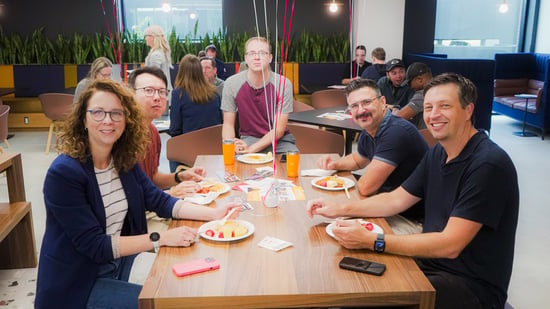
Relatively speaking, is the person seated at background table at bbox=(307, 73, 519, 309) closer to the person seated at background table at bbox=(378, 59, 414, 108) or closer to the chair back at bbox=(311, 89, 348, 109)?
the person seated at background table at bbox=(378, 59, 414, 108)

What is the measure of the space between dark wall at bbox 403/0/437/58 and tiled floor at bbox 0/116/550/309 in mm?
2231

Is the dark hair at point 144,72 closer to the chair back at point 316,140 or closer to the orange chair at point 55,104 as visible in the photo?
the chair back at point 316,140

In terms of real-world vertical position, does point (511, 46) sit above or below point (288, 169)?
above

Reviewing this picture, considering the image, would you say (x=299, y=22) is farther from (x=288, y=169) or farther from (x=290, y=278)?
(x=290, y=278)

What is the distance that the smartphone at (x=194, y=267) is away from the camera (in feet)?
5.23

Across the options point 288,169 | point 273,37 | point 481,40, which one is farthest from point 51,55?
point 481,40

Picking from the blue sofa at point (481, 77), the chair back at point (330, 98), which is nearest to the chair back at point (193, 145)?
the chair back at point (330, 98)

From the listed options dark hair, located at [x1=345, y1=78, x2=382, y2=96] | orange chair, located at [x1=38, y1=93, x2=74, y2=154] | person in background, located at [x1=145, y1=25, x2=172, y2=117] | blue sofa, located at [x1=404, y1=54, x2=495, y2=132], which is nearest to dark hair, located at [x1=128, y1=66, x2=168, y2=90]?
dark hair, located at [x1=345, y1=78, x2=382, y2=96]

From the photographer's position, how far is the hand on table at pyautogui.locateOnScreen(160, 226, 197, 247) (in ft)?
5.90

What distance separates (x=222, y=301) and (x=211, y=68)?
4.44 meters

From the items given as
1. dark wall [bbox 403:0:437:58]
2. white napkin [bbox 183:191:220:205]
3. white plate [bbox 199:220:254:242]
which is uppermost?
dark wall [bbox 403:0:437:58]

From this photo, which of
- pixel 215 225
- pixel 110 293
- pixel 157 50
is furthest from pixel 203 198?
pixel 157 50

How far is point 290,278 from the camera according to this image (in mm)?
1563

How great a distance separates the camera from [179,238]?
5.92ft
